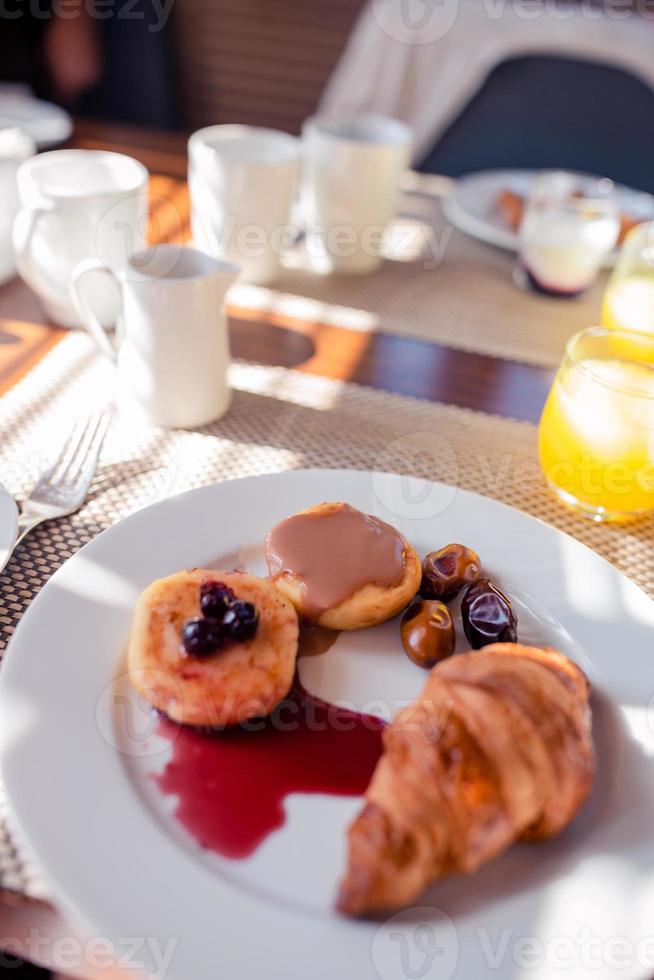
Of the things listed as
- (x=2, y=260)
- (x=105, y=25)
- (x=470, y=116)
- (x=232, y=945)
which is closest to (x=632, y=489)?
(x=232, y=945)

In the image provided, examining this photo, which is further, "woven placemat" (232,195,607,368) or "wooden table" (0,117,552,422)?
"woven placemat" (232,195,607,368)

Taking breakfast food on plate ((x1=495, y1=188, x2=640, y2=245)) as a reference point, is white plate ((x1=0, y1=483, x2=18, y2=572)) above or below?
below

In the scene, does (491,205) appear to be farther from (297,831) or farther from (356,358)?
(297,831)

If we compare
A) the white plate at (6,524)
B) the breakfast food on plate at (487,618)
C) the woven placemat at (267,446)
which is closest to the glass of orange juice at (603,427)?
the woven placemat at (267,446)

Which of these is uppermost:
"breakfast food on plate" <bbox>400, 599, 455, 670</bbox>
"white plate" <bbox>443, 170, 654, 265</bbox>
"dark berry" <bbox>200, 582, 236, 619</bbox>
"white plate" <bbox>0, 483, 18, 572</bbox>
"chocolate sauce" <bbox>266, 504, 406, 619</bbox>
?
"white plate" <bbox>443, 170, 654, 265</bbox>

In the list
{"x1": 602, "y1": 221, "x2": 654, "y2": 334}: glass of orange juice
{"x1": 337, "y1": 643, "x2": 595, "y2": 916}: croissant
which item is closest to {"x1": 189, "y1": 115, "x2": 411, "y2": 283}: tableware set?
{"x1": 602, "y1": 221, "x2": 654, "y2": 334}: glass of orange juice

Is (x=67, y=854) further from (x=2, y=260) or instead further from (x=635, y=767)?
(x=2, y=260)

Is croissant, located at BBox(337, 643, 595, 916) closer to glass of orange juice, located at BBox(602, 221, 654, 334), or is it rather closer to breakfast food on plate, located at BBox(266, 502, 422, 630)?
breakfast food on plate, located at BBox(266, 502, 422, 630)
